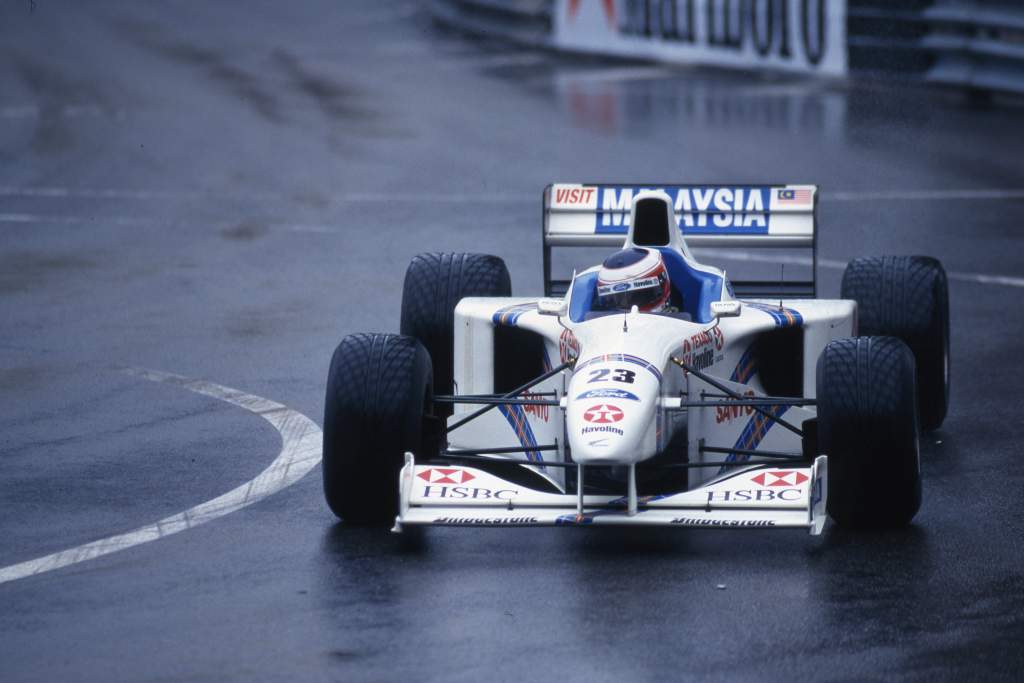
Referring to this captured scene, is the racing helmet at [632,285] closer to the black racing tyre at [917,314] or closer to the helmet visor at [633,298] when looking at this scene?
the helmet visor at [633,298]

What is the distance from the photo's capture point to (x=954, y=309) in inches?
527

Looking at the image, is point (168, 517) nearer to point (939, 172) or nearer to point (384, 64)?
point (939, 172)

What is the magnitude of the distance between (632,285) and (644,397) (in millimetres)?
931

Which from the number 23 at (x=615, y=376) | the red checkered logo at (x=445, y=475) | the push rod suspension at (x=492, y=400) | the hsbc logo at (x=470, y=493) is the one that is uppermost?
the number 23 at (x=615, y=376)

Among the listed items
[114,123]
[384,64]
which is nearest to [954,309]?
[114,123]

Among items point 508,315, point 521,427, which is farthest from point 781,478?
point 508,315

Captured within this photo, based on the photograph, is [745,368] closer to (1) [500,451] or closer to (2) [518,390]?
(2) [518,390]

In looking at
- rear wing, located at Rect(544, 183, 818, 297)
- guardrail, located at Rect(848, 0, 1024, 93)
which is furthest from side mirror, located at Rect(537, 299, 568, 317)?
guardrail, located at Rect(848, 0, 1024, 93)

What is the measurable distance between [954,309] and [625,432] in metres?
5.89

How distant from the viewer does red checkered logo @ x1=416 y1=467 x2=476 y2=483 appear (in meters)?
8.27

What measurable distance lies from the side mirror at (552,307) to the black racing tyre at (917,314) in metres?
1.68

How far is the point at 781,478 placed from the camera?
8.16m

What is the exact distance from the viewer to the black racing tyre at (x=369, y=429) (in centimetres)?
844

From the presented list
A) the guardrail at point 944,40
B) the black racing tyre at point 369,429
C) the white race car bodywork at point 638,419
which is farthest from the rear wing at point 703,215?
the guardrail at point 944,40
